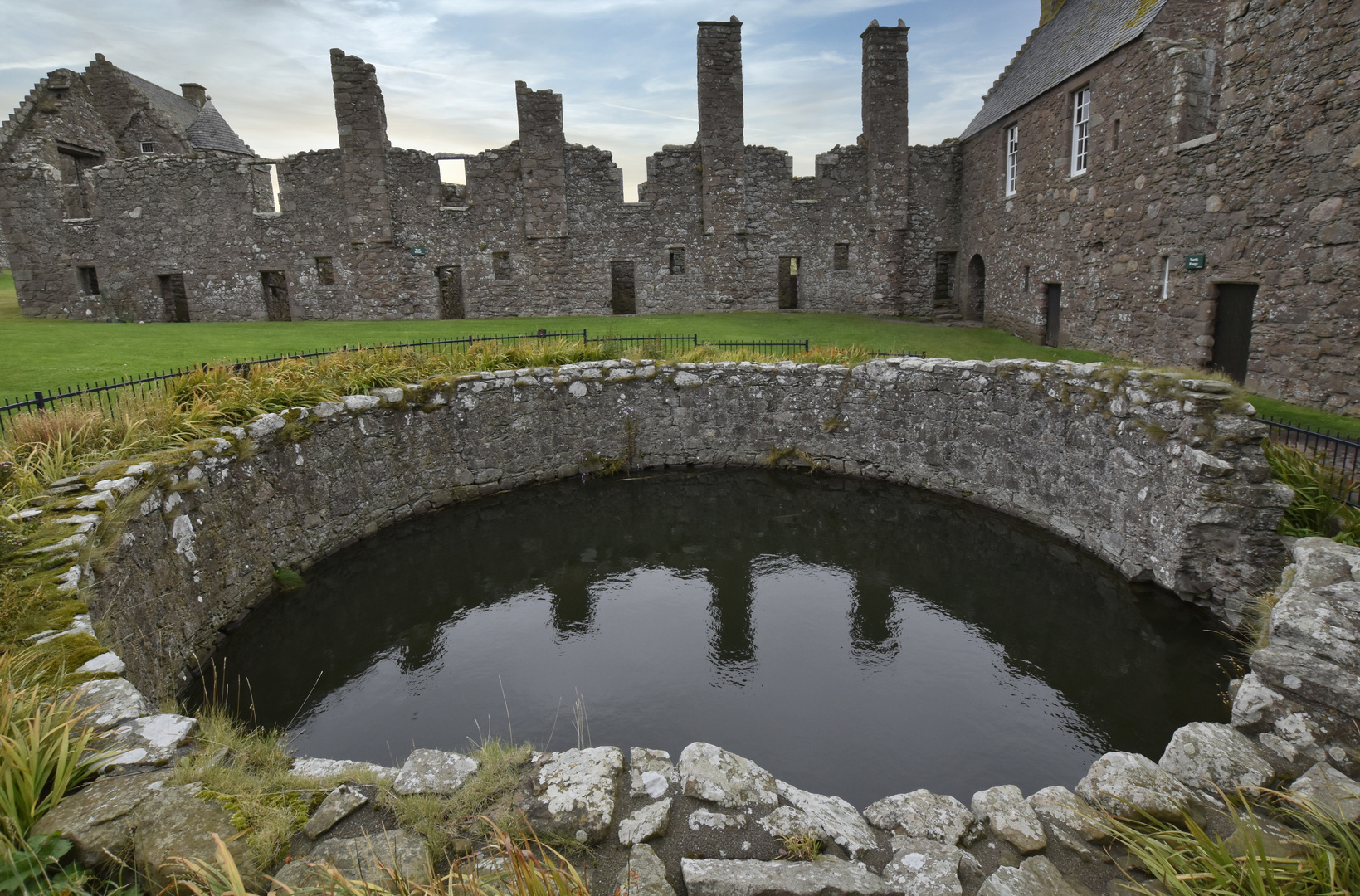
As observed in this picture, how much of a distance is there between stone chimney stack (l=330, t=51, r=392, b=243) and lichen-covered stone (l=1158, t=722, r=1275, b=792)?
2184 cm

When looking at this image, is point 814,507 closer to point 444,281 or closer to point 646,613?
point 646,613

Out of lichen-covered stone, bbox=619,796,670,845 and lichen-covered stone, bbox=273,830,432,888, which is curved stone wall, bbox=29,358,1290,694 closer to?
lichen-covered stone, bbox=273,830,432,888

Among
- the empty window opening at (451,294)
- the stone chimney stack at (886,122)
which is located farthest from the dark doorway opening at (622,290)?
the stone chimney stack at (886,122)

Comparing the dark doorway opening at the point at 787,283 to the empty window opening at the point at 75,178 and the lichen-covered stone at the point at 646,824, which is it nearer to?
the lichen-covered stone at the point at 646,824

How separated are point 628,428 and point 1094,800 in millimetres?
9962

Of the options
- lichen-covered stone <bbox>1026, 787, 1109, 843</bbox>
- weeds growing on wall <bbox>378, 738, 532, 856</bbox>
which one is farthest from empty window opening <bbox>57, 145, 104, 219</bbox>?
lichen-covered stone <bbox>1026, 787, 1109, 843</bbox>

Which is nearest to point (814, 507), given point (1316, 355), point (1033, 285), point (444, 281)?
point (1316, 355)

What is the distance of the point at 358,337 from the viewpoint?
1720 centimetres

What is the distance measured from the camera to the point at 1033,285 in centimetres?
1798

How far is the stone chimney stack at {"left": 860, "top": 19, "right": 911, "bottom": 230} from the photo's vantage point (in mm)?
20891

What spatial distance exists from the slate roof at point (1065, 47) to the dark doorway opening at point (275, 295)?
2137 cm

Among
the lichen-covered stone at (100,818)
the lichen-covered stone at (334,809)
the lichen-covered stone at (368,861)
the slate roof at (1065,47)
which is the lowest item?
the lichen-covered stone at (334,809)

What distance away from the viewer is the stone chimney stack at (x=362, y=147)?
19656 mm

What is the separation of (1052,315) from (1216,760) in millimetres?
15598
